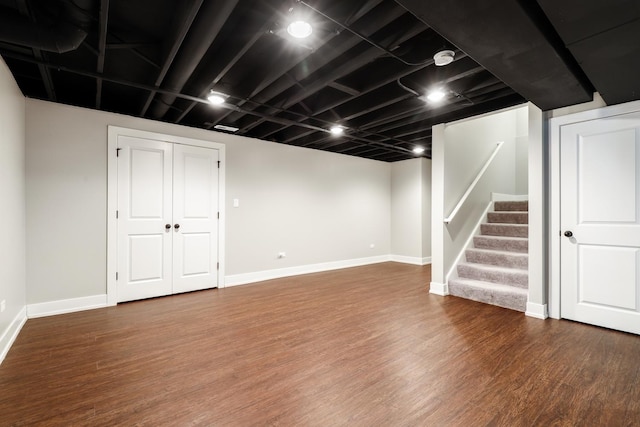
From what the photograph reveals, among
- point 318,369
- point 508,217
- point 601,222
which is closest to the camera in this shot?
point 318,369

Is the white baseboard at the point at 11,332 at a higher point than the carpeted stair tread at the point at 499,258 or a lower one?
lower

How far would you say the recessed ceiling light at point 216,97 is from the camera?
322cm

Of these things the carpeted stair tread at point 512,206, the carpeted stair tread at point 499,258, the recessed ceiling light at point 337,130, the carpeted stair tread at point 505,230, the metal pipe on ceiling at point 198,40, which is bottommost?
the carpeted stair tread at point 499,258

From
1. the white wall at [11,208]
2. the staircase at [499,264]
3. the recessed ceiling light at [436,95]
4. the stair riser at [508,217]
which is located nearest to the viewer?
the white wall at [11,208]

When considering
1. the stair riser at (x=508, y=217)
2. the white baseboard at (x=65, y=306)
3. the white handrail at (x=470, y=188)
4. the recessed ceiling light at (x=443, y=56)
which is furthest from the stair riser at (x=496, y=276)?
the white baseboard at (x=65, y=306)

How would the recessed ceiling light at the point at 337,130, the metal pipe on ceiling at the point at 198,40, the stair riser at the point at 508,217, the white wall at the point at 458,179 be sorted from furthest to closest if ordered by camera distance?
the stair riser at the point at 508,217, the recessed ceiling light at the point at 337,130, the white wall at the point at 458,179, the metal pipe on ceiling at the point at 198,40

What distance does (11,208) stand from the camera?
2701 millimetres

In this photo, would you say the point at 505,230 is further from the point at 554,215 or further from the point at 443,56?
the point at 443,56

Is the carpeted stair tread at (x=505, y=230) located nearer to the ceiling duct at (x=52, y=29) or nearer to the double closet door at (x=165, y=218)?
the double closet door at (x=165, y=218)

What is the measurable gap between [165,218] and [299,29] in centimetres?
318

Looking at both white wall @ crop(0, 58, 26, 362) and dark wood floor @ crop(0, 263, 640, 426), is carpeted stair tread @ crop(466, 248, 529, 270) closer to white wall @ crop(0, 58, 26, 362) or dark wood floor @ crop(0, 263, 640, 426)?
dark wood floor @ crop(0, 263, 640, 426)

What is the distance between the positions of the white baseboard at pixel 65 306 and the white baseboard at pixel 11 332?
0.09 m

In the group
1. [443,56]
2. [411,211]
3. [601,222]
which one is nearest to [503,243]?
[601,222]

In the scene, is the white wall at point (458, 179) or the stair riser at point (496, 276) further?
the white wall at point (458, 179)
